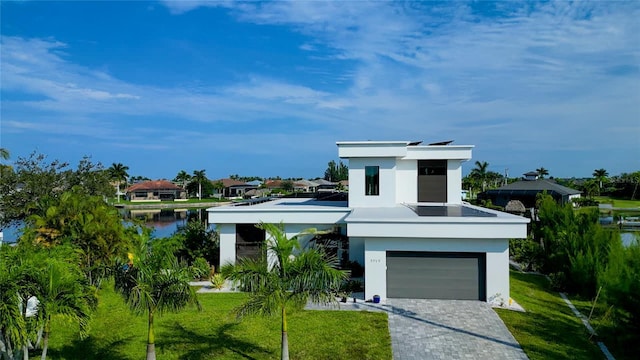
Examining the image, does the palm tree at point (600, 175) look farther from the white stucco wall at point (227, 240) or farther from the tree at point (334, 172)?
the white stucco wall at point (227, 240)

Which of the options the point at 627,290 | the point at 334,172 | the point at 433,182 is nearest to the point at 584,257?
the point at 627,290

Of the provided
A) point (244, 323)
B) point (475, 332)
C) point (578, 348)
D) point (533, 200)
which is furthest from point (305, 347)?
point (533, 200)

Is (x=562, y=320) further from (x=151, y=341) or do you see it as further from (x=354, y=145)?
(x=151, y=341)

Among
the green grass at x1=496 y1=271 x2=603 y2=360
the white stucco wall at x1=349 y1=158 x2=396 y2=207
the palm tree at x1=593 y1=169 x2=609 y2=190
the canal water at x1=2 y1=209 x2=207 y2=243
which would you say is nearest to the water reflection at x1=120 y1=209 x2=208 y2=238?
the canal water at x1=2 y1=209 x2=207 y2=243

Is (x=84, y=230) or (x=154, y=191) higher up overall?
(x=154, y=191)

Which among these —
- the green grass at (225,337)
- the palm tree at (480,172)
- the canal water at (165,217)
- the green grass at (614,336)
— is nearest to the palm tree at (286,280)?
the green grass at (225,337)

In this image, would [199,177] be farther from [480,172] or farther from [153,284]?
[153,284]

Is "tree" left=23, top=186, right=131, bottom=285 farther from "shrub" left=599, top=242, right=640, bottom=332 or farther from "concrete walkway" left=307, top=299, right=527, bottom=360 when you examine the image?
"shrub" left=599, top=242, right=640, bottom=332
